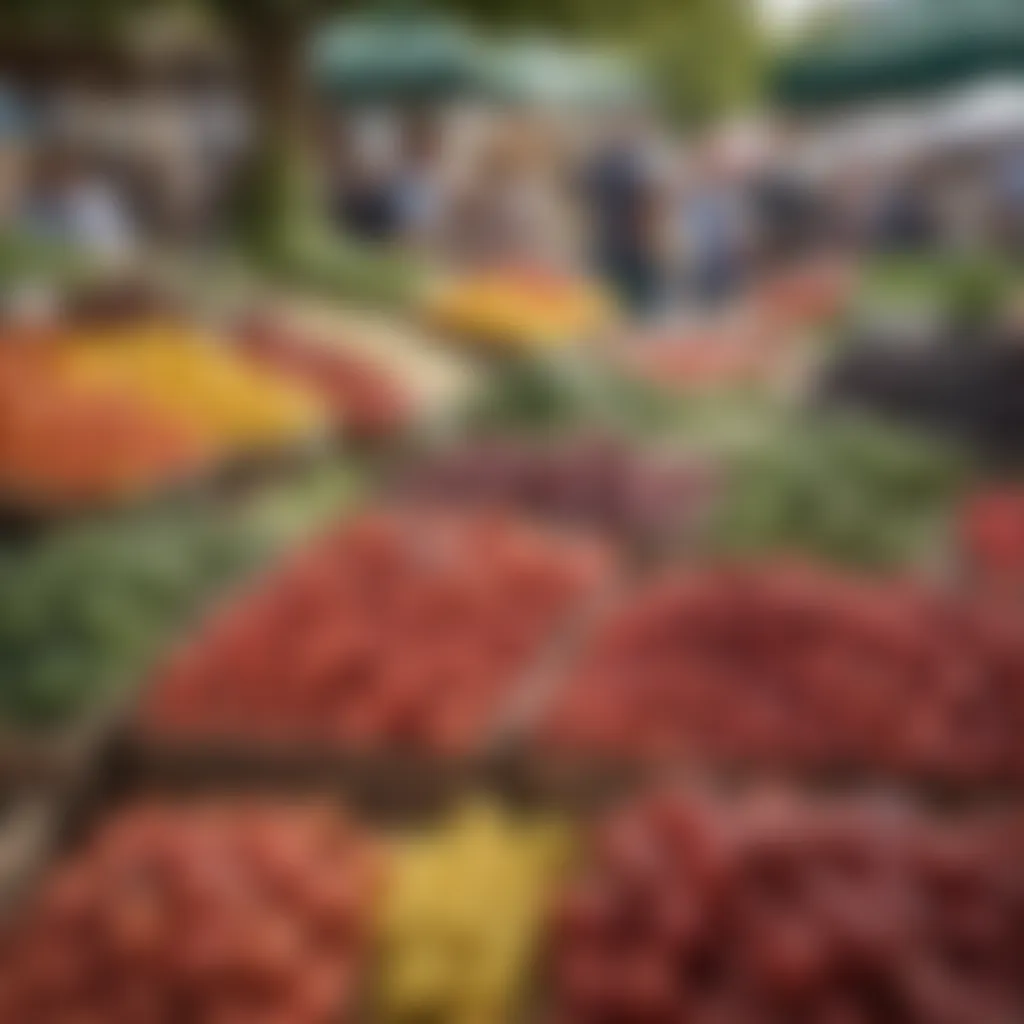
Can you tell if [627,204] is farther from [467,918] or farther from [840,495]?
[467,918]

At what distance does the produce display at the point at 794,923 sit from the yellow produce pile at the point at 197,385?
4.15ft

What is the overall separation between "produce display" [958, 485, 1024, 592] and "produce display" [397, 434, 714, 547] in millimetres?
367

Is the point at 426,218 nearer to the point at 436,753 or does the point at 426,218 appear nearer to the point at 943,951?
the point at 436,753

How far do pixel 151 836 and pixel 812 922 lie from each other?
0.62 m

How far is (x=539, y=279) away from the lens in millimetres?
2898

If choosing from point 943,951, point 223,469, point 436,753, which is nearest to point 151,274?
point 223,469

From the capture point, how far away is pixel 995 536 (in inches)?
75.7

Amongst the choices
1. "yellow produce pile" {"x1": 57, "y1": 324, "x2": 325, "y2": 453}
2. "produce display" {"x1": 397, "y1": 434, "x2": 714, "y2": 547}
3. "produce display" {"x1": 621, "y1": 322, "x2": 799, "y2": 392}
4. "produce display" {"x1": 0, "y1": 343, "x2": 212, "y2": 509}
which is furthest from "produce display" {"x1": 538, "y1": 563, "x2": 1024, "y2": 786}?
"produce display" {"x1": 621, "y1": 322, "x2": 799, "y2": 392}

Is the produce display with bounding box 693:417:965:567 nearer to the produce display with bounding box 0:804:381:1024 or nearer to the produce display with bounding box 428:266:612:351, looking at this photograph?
the produce display with bounding box 428:266:612:351

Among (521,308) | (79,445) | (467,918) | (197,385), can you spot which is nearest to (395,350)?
(521,308)

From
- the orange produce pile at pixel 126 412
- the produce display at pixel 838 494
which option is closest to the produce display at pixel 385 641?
the produce display at pixel 838 494

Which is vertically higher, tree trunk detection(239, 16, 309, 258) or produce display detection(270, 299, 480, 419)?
tree trunk detection(239, 16, 309, 258)

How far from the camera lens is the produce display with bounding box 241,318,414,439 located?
2.71m

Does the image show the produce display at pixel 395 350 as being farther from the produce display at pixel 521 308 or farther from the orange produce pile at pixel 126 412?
the orange produce pile at pixel 126 412
